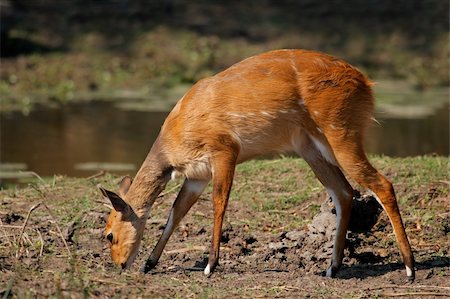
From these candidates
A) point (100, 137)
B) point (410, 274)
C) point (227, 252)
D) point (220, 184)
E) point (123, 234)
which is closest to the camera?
point (410, 274)

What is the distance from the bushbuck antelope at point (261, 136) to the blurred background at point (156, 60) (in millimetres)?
4639

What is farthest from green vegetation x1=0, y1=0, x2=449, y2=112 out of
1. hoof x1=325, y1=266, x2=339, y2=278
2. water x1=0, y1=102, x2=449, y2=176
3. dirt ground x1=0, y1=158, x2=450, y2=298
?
hoof x1=325, y1=266, x2=339, y2=278

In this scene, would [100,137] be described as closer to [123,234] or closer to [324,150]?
[123,234]

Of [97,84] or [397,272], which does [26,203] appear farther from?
[97,84]

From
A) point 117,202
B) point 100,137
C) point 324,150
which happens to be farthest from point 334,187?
point 100,137

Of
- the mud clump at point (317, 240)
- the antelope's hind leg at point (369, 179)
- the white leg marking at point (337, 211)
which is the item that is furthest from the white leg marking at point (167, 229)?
the antelope's hind leg at point (369, 179)

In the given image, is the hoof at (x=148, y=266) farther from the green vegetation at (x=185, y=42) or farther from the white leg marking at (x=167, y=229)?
the green vegetation at (x=185, y=42)

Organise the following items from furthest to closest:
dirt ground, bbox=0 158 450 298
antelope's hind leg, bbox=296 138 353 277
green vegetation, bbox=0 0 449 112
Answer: green vegetation, bbox=0 0 449 112 → antelope's hind leg, bbox=296 138 353 277 → dirt ground, bbox=0 158 450 298

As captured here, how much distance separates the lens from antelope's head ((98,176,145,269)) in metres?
6.93

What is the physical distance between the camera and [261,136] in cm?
693

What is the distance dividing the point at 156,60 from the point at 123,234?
10.4 metres

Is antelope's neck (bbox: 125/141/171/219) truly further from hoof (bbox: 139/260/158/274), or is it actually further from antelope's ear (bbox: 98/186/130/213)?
hoof (bbox: 139/260/158/274)

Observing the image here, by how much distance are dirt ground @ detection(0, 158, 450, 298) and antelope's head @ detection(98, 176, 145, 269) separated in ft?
0.46

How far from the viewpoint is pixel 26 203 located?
8.45 meters
